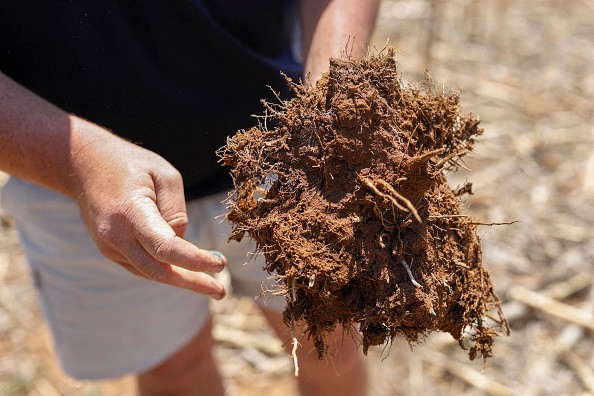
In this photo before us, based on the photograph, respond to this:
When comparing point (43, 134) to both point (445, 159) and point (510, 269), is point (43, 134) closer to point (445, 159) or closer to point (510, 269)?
point (445, 159)

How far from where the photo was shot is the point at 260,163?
1.43 meters

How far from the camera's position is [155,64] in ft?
5.27

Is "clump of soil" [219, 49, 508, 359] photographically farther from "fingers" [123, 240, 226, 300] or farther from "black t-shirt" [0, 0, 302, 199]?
"black t-shirt" [0, 0, 302, 199]

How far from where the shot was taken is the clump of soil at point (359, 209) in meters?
1.37

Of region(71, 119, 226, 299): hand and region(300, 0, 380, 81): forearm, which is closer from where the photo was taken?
region(71, 119, 226, 299): hand

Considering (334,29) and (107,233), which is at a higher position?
(334,29)

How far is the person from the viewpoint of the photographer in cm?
138

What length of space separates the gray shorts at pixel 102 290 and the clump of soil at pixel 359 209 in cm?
54

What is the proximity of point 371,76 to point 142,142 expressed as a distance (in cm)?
63

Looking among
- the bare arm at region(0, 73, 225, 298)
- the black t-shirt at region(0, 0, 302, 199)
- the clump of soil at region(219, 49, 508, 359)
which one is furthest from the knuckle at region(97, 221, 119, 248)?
the black t-shirt at region(0, 0, 302, 199)

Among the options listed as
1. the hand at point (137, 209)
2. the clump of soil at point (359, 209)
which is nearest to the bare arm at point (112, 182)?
the hand at point (137, 209)

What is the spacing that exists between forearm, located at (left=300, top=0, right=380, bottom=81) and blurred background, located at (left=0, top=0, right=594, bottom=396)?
2.88 ft

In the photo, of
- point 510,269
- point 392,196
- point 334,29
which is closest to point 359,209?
point 392,196

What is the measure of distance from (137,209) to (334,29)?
2.27ft
